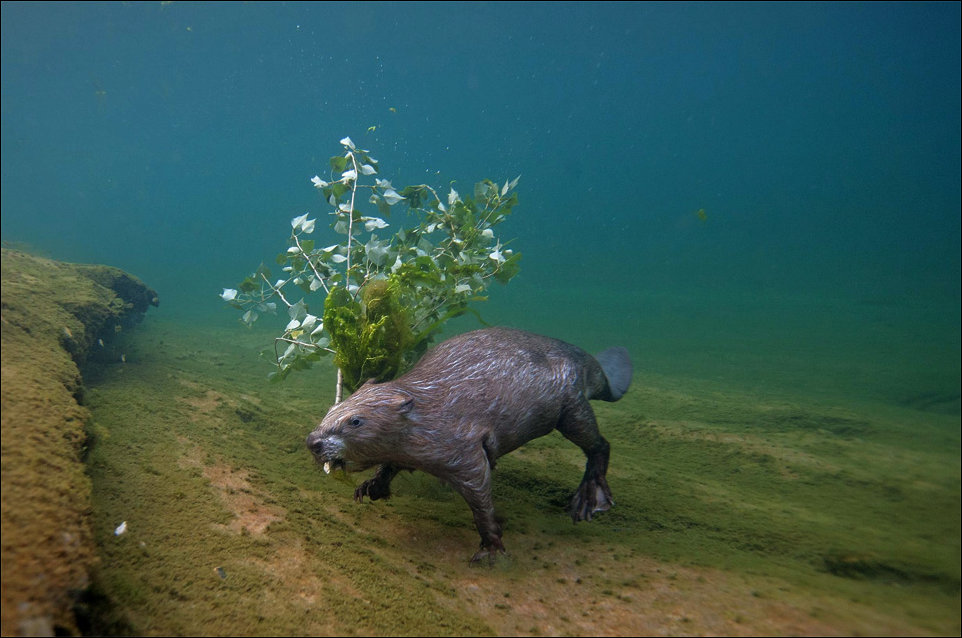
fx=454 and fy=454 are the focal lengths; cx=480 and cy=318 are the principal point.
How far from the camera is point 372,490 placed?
291 centimetres

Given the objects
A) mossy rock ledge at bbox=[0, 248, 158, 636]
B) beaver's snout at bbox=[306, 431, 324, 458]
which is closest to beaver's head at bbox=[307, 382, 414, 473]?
beaver's snout at bbox=[306, 431, 324, 458]

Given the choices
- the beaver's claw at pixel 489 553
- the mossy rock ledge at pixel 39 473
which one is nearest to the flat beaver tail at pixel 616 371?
the beaver's claw at pixel 489 553

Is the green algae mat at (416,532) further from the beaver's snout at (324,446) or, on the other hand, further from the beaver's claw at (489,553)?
the beaver's snout at (324,446)

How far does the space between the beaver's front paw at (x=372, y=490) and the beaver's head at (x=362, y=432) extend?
0.46 meters

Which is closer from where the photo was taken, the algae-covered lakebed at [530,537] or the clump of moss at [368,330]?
the algae-covered lakebed at [530,537]

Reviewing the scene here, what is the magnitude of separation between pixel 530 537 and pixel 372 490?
1.03m

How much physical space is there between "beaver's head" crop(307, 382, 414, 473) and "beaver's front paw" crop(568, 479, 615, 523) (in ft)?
4.34

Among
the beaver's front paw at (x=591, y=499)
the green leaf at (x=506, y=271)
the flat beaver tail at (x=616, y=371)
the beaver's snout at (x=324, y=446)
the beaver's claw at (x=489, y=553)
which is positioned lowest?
the beaver's claw at (x=489, y=553)

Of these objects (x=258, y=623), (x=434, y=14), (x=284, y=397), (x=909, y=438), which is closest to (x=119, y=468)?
(x=258, y=623)

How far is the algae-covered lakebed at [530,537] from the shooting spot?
172 centimetres

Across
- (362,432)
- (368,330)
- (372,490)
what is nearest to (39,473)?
(362,432)

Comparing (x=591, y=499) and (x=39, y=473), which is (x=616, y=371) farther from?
(x=39, y=473)

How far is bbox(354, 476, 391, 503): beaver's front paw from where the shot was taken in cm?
291

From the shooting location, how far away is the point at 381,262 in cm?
363
